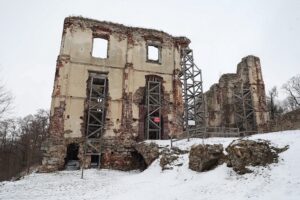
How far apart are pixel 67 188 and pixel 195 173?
5.40m

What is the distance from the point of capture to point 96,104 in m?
18.8

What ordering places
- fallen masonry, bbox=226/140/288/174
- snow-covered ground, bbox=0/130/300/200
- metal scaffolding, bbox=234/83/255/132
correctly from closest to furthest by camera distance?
snow-covered ground, bbox=0/130/300/200
fallen masonry, bbox=226/140/288/174
metal scaffolding, bbox=234/83/255/132

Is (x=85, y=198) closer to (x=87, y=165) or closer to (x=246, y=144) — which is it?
(x=246, y=144)

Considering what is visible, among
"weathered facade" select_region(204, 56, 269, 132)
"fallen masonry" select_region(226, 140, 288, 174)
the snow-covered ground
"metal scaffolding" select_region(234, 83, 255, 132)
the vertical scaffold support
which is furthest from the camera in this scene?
"weathered facade" select_region(204, 56, 269, 132)

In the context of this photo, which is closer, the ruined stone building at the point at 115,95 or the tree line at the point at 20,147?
the ruined stone building at the point at 115,95

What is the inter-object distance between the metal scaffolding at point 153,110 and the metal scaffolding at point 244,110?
9.61 m

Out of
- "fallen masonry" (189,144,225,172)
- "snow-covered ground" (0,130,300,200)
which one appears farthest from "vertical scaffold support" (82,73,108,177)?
"fallen masonry" (189,144,225,172)

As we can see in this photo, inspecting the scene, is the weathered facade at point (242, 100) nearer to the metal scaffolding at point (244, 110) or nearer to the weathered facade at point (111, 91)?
the metal scaffolding at point (244, 110)

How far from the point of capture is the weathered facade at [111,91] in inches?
700

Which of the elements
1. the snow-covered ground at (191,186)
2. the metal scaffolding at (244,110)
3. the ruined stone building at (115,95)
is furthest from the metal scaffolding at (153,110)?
the metal scaffolding at (244,110)

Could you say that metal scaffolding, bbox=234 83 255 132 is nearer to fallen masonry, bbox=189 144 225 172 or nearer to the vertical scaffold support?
the vertical scaffold support

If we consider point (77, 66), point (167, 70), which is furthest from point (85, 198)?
point (167, 70)

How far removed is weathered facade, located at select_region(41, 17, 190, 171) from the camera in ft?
58.3

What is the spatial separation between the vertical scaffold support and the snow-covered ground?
16.1 ft
